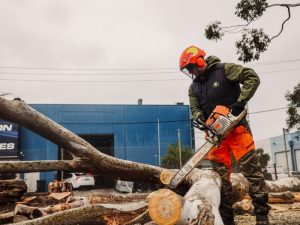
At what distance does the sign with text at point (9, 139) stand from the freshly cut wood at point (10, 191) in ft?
72.7

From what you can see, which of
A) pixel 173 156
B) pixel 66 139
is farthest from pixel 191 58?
pixel 173 156

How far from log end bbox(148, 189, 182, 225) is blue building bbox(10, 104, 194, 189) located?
29.1 metres

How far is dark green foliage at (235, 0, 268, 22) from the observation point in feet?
33.6

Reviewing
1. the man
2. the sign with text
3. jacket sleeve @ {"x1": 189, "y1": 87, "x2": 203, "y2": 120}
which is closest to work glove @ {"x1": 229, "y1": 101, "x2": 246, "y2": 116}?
the man

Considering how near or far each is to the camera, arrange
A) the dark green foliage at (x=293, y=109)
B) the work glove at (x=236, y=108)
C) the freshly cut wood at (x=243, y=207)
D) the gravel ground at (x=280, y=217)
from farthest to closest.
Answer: the dark green foliage at (x=293, y=109)
the freshly cut wood at (x=243, y=207)
the gravel ground at (x=280, y=217)
the work glove at (x=236, y=108)

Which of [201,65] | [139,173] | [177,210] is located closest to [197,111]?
[201,65]

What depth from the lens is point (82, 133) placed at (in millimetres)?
34344

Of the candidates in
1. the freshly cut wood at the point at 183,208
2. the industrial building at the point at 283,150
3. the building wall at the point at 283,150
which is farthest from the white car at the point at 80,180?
the building wall at the point at 283,150

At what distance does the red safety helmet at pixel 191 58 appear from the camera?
187 inches

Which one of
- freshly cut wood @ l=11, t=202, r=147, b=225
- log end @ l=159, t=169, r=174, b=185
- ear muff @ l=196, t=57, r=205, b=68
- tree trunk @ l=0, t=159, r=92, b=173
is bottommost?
freshly cut wood @ l=11, t=202, r=147, b=225

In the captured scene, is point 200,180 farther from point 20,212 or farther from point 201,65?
point 20,212

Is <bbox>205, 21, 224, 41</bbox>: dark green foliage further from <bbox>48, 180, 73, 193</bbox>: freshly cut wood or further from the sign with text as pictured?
the sign with text

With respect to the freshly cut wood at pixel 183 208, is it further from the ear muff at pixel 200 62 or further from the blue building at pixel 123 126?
the blue building at pixel 123 126

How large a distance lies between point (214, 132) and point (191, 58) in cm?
115
